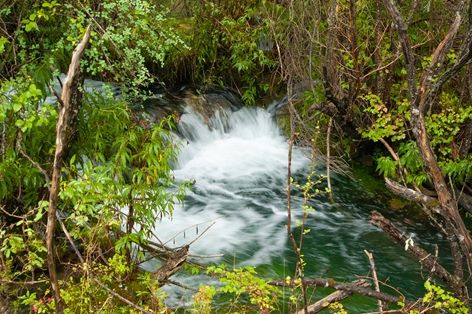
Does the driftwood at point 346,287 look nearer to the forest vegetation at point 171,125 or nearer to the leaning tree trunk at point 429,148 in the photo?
the forest vegetation at point 171,125

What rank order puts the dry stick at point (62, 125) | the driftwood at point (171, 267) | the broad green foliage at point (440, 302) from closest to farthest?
the dry stick at point (62, 125) < the broad green foliage at point (440, 302) < the driftwood at point (171, 267)

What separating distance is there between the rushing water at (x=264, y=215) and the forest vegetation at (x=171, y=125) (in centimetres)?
36

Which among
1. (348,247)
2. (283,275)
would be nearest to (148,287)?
(283,275)

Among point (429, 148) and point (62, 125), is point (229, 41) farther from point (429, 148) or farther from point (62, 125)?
point (62, 125)

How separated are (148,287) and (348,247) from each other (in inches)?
129

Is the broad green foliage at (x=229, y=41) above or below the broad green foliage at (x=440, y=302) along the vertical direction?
above

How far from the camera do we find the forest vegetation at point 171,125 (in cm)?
332

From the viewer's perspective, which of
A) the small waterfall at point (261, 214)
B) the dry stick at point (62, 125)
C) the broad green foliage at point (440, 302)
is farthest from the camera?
the small waterfall at point (261, 214)

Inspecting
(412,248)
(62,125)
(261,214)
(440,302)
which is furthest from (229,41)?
(62,125)

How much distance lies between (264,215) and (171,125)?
2673 mm

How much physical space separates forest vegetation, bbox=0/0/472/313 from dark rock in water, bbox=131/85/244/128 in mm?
264

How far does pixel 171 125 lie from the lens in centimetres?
450

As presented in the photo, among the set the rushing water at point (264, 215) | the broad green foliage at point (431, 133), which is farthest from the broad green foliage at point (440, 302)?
the broad green foliage at point (431, 133)

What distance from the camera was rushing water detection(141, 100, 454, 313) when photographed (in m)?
5.44
